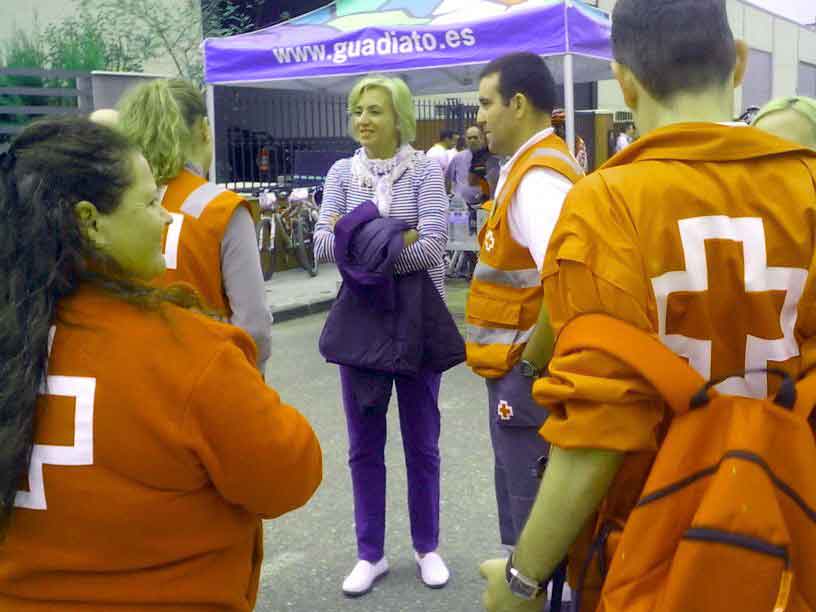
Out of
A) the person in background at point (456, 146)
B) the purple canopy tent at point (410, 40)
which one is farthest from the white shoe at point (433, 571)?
the person in background at point (456, 146)

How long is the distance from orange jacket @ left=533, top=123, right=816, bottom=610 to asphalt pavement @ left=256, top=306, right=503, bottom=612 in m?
2.28

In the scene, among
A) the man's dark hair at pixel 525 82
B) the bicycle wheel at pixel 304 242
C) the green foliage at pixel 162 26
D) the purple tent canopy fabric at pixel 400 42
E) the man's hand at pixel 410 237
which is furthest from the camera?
the green foliage at pixel 162 26

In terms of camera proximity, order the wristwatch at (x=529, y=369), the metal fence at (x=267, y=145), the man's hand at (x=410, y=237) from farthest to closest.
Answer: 1. the metal fence at (x=267, y=145)
2. the man's hand at (x=410, y=237)
3. the wristwatch at (x=529, y=369)

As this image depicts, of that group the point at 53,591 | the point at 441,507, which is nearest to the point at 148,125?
the point at 53,591

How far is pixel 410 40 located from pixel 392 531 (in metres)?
5.06

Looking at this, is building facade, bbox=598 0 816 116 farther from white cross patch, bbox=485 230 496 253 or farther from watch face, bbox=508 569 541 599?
watch face, bbox=508 569 541 599

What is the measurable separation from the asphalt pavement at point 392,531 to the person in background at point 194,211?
130cm

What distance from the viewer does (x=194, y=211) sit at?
2768mm

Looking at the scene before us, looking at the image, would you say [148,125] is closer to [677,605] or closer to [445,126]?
[677,605]

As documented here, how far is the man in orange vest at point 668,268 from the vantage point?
4.87ft

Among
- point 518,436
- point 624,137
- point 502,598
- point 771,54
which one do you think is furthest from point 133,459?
point 771,54

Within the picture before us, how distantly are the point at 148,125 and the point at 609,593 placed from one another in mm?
2007

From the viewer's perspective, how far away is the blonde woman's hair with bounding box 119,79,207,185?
9.24ft

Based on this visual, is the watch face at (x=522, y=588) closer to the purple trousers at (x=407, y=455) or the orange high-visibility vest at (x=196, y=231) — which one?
the orange high-visibility vest at (x=196, y=231)
